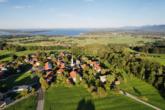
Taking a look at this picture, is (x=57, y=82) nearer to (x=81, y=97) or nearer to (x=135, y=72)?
(x=81, y=97)

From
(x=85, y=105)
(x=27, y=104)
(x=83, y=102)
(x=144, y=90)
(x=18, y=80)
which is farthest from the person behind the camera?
(x=18, y=80)

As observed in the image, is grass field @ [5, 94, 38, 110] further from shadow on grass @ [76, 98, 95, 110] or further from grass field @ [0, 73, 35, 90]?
shadow on grass @ [76, 98, 95, 110]

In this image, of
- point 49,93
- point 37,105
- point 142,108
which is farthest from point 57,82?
point 142,108

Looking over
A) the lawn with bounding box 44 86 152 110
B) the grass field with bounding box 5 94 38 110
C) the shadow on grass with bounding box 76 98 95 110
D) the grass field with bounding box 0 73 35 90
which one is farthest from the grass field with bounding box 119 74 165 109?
the grass field with bounding box 0 73 35 90

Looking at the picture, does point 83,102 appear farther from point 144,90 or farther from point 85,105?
point 144,90

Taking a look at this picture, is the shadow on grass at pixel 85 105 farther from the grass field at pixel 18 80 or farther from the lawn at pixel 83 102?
the grass field at pixel 18 80

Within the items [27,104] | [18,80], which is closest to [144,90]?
[27,104]
